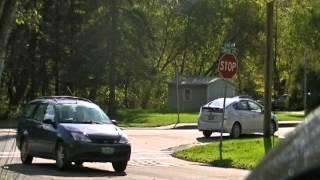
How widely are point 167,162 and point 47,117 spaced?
3.43 metres

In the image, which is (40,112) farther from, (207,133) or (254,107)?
(254,107)

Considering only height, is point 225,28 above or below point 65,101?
above

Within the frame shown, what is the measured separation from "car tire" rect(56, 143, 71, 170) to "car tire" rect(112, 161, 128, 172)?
1.02m

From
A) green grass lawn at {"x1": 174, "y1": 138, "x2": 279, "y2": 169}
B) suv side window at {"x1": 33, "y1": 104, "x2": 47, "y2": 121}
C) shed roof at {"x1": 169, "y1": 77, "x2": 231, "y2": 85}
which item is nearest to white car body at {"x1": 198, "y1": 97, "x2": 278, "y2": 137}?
green grass lawn at {"x1": 174, "y1": 138, "x2": 279, "y2": 169}

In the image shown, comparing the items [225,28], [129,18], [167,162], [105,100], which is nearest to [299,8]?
[129,18]

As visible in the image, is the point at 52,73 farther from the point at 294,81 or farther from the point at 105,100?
the point at 294,81

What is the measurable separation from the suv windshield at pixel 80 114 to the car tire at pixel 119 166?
1078 mm

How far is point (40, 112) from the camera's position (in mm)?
17922

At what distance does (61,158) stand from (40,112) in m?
2.24

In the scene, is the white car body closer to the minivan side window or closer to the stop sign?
the stop sign

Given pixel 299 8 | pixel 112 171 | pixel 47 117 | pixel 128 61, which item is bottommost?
pixel 112 171

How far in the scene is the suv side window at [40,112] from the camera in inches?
696

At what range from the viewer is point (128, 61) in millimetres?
45844

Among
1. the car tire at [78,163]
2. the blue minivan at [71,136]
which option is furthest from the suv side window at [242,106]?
the car tire at [78,163]
